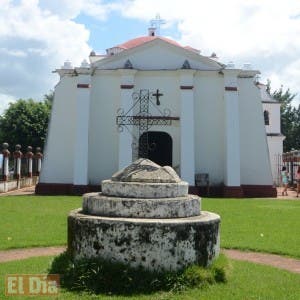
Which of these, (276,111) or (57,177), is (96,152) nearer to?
(57,177)

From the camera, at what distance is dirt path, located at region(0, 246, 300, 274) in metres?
6.70

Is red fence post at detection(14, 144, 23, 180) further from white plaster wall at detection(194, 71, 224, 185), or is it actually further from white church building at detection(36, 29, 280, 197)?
white plaster wall at detection(194, 71, 224, 185)

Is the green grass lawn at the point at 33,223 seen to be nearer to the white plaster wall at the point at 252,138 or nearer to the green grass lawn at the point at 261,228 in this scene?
the green grass lawn at the point at 261,228

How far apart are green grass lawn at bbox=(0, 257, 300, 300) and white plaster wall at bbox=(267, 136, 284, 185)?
82.1 feet

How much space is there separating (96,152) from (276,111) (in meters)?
17.1

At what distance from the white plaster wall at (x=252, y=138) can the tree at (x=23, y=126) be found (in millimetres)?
22951

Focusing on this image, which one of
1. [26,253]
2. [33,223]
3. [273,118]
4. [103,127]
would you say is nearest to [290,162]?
[273,118]

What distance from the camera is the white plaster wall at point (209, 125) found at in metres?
19.6

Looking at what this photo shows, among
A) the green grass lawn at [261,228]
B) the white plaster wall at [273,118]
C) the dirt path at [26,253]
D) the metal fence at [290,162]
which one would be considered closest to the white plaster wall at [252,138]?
the green grass lawn at [261,228]

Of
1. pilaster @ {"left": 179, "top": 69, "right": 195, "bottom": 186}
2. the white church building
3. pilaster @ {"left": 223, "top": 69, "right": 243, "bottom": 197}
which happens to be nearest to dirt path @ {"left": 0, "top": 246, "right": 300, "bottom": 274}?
pilaster @ {"left": 179, "top": 69, "right": 195, "bottom": 186}

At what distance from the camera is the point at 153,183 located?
5.44 metres

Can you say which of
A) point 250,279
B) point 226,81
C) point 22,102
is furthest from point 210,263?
point 22,102

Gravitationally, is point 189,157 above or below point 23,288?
above

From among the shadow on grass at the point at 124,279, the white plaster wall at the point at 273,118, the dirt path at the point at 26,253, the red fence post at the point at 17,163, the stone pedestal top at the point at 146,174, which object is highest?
the white plaster wall at the point at 273,118
